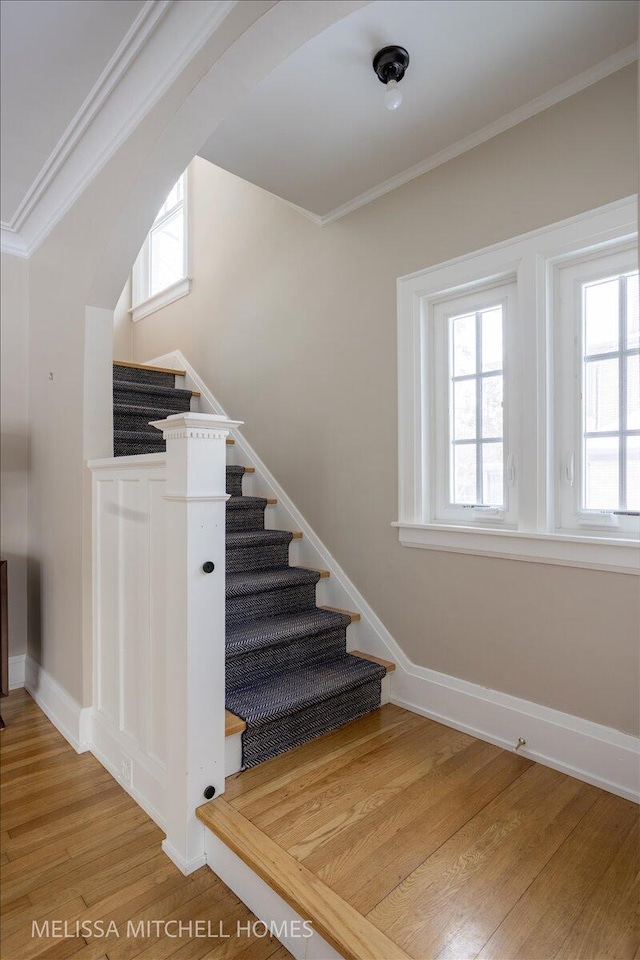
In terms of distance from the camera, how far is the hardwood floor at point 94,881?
130 cm

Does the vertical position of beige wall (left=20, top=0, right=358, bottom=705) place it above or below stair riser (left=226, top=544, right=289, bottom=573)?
above

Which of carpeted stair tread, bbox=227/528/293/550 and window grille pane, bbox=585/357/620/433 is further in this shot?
carpeted stair tread, bbox=227/528/293/550

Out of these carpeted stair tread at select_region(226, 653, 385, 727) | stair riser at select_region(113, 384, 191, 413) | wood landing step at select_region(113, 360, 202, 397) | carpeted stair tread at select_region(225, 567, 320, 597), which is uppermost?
wood landing step at select_region(113, 360, 202, 397)

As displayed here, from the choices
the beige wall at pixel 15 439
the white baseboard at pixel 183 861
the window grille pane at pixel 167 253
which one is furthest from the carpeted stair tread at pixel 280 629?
the window grille pane at pixel 167 253

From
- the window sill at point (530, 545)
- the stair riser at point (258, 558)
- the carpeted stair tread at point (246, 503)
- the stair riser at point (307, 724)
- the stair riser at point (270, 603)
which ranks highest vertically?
the carpeted stair tread at point (246, 503)

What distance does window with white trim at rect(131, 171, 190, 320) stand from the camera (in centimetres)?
402

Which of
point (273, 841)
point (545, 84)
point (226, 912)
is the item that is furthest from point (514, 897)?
point (545, 84)

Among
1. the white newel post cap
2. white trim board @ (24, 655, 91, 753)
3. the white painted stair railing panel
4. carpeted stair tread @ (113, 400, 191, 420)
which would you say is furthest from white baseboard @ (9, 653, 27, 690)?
the white newel post cap

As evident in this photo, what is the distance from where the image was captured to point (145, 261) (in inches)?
179

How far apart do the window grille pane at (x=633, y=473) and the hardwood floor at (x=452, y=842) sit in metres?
0.96

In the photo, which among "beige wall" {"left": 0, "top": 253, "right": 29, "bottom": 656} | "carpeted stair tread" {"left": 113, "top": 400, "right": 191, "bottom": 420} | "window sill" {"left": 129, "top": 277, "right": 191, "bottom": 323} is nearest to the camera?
"beige wall" {"left": 0, "top": 253, "right": 29, "bottom": 656}

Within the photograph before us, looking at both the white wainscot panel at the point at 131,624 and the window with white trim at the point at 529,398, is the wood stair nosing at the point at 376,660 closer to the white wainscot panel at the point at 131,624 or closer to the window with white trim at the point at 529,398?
the window with white trim at the point at 529,398

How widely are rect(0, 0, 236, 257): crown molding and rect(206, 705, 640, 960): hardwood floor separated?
7.49 feet

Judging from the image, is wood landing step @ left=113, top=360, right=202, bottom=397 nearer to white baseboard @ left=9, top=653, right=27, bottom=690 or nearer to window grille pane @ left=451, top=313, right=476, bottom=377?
white baseboard @ left=9, top=653, right=27, bottom=690
